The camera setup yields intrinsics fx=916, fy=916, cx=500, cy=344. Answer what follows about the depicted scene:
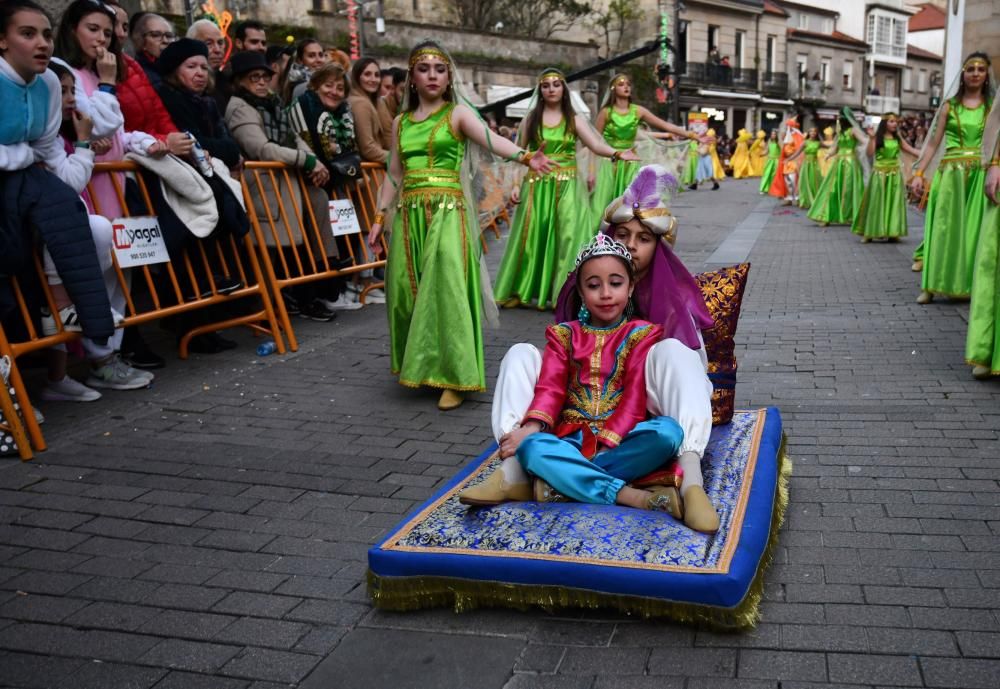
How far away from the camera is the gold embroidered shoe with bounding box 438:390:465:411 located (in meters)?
A: 5.52

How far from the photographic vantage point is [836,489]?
402 centimetres

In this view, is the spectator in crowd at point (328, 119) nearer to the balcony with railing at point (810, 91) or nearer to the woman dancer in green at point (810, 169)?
the woman dancer in green at point (810, 169)

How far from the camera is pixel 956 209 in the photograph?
27.5 feet

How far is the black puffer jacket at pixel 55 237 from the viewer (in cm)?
480

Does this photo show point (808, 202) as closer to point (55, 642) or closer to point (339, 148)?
point (339, 148)

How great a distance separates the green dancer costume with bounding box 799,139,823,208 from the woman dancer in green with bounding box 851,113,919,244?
754 cm

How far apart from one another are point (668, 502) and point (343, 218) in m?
5.75

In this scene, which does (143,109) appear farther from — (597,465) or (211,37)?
(597,465)

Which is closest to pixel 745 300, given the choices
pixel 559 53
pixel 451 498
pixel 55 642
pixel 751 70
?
pixel 451 498

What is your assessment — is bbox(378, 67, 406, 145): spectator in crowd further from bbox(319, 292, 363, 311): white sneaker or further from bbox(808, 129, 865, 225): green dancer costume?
bbox(808, 129, 865, 225): green dancer costume

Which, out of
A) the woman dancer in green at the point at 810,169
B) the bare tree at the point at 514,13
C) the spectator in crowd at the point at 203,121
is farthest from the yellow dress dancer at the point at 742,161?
the spectator in crowd at the point at 203,121

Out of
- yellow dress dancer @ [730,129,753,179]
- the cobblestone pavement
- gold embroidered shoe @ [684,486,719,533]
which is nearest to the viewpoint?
the cobblestone pavement

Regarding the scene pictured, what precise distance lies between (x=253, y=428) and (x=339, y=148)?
369 centimetres

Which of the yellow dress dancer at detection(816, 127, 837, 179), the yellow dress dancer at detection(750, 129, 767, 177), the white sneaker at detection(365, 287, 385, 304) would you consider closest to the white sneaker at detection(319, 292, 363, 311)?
the white sneaker at detection(365, 287, 385, 304)
